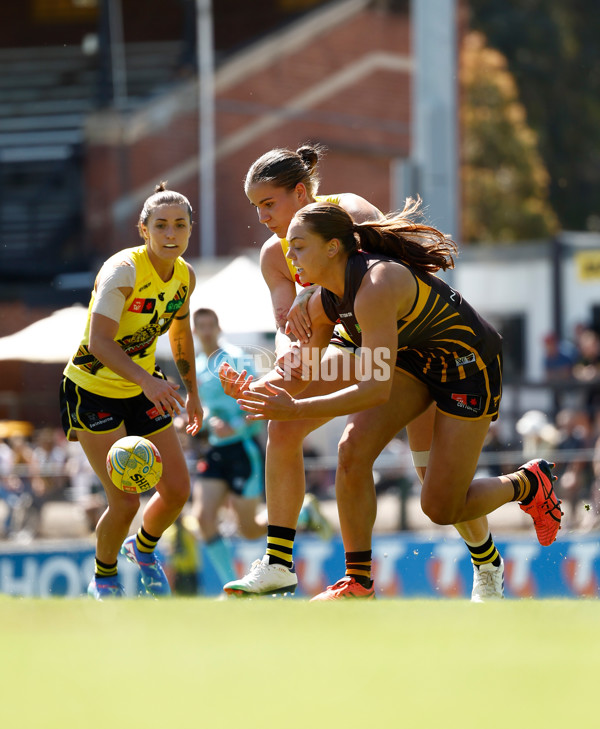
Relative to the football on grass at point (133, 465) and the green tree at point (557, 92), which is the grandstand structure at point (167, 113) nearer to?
the green tree at point (557, 92)

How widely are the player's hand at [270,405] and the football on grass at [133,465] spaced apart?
2.93 ft

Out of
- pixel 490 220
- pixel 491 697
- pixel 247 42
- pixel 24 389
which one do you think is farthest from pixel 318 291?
pixel 490 220

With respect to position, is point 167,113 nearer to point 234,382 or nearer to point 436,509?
point 436,509

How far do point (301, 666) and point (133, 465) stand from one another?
2.34 m

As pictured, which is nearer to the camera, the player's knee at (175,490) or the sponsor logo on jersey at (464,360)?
the sponsor logo on jersey at (464,360)

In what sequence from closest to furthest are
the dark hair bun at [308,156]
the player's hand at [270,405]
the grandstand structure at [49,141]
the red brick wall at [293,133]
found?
the player's hand at [270,405] < the dark hair bun at [308,156] < the red brick wall at [293,133] < the grandstand structure at [49,141]

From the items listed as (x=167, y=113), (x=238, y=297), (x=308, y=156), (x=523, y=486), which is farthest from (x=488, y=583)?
(x=167, y=113)

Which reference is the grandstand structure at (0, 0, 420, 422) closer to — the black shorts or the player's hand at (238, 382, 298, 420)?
the black shorts

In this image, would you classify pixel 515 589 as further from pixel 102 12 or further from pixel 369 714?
pixel 102 12

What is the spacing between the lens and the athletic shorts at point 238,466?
962 cm

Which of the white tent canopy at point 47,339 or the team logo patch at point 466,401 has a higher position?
the white tent canopy at point 47,339

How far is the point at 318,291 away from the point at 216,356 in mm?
2821

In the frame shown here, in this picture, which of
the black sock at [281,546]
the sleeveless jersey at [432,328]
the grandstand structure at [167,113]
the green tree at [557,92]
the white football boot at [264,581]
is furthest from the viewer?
the green tree at [557,92]

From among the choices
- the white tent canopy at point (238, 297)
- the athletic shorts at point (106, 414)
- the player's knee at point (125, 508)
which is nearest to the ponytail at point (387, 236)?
the athletic shorts at point (106, 414)
